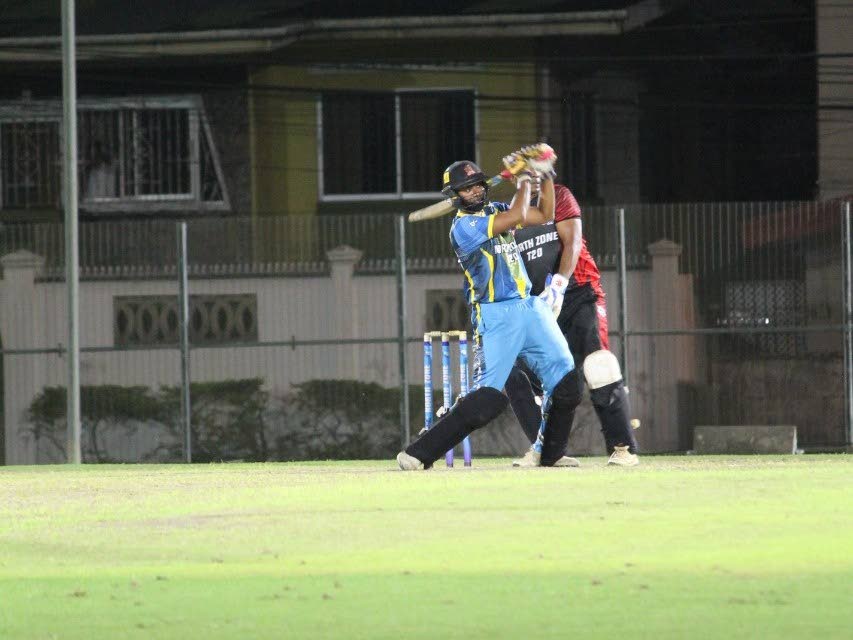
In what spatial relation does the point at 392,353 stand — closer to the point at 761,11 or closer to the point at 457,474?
the point at 457,474

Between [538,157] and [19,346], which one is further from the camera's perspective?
[19,346]

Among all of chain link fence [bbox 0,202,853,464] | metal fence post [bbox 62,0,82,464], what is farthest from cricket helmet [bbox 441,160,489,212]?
chain link fence [bbox 0,202,853,464]

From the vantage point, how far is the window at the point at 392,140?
92.7 ft

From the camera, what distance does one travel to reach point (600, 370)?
12.6 meters

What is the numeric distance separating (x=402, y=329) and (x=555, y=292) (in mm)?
7260

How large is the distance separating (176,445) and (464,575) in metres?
14.1

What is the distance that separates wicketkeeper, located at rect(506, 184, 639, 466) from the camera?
498 inches

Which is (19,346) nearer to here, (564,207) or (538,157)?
(564,207)

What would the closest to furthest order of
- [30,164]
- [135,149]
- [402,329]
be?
[402,329] → [135,149] → [30,164]

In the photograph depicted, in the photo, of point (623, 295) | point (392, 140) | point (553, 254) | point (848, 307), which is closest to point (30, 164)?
point (392, 140)

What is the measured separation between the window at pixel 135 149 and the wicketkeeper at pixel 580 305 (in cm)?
1637

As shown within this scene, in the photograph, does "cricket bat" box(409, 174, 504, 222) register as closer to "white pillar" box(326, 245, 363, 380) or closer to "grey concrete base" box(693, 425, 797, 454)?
"grey concrete base" box(693, 425, 797, 454)

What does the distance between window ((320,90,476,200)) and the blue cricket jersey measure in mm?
16290

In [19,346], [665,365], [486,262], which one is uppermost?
[486,262]
